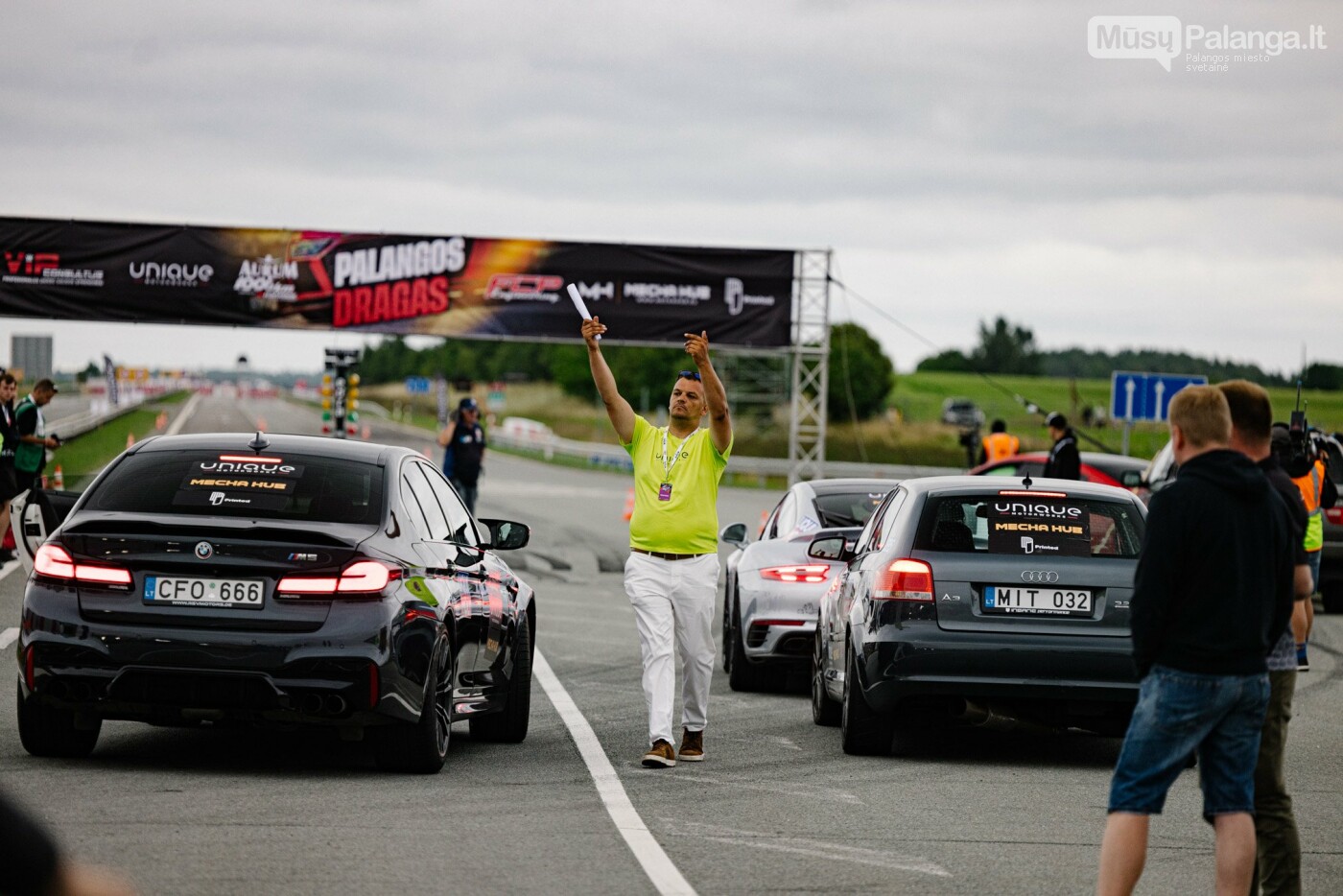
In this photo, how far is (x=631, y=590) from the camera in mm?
9773

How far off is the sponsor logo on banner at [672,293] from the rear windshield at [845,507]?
56.4 ft

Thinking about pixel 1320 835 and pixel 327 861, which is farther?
pixel 1320 835

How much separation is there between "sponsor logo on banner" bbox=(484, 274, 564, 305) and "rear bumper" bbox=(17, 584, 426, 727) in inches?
913

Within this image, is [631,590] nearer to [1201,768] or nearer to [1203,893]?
[1203,893]

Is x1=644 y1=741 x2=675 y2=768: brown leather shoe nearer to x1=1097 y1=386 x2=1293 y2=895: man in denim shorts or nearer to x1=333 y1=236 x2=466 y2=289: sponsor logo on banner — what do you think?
x1=1097 y1=386 x2=1293 y2=895: man in denim shorts

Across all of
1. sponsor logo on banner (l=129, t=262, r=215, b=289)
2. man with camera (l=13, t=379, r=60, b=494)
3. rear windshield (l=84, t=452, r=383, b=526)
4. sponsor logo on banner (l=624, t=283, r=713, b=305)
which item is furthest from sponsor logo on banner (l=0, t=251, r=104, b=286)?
rear windshield (l=84, t=452, r=383, b=526)

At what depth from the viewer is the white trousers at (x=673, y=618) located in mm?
9641

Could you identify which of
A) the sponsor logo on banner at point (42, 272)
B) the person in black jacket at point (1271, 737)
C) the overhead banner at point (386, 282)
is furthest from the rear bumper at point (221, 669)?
the sponsor logo on banner at point (42, 272)

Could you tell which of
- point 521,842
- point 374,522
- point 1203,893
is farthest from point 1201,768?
point 374,522

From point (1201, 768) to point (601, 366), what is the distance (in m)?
4.79

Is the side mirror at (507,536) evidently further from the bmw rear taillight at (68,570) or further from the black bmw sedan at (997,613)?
the bmw rear taillight at (68,570)

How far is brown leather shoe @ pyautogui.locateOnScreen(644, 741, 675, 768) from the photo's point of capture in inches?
366

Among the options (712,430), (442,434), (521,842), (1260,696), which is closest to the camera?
(1260,696)

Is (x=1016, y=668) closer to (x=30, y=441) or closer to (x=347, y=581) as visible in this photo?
(x=347, y=581)
